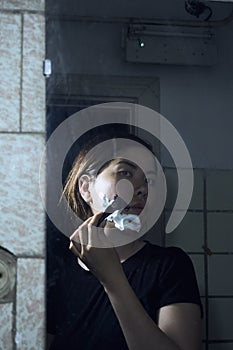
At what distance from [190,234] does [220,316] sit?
22cm

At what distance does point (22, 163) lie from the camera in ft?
2.61

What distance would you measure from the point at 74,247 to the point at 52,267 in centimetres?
5

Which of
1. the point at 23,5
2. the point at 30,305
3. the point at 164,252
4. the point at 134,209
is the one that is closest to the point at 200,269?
the point at 164,252

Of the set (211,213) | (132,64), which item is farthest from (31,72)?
(211,213)

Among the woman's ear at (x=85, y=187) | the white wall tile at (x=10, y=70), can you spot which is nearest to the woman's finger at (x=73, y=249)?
the woman's ear at (x=85, y=187)

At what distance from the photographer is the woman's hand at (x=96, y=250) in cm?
90

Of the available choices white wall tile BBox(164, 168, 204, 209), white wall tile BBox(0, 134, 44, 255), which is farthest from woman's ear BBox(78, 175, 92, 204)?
white wall tile BBox(164, 168, 204, 209)

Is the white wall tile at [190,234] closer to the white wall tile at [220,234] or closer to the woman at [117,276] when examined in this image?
the white wall tile at [220,234]

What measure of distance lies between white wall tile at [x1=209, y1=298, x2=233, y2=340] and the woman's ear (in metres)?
0.60

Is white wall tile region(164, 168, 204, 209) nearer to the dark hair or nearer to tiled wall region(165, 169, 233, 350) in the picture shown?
tiled wall region(165, 169, 233, 350)

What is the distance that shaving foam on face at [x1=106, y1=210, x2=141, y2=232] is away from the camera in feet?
3.14

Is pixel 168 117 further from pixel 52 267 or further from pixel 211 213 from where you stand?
pixel 52 267

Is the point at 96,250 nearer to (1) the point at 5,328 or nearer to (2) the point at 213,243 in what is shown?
(1) the point at 5,328

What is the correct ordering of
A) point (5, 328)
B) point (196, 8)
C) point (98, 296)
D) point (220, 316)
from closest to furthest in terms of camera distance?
point (5, 328) → point (98, 296) → point (196, 8) → point (220, 316)
